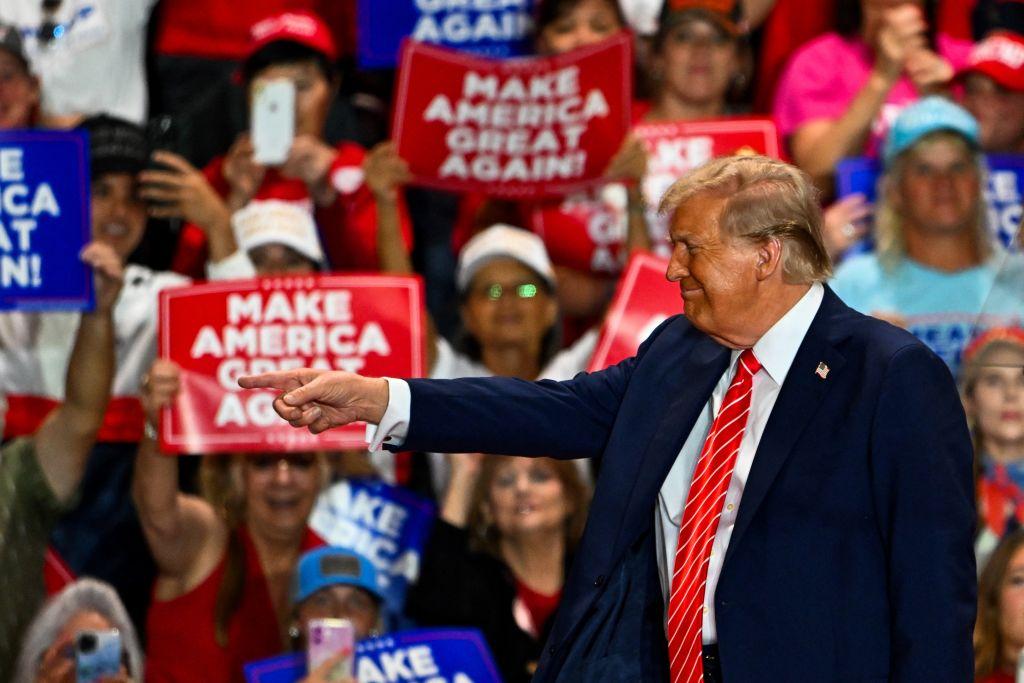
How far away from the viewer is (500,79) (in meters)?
5.05

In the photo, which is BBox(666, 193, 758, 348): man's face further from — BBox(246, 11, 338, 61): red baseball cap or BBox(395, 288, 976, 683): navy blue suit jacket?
BBox(246, 11, 338, 61): red baseball cap

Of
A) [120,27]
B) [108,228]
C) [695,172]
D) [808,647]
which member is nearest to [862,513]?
[808,647]

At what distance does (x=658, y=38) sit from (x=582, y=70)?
490 mm

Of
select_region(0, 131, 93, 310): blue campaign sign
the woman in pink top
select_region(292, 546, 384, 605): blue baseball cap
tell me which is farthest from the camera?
the woman in pink top

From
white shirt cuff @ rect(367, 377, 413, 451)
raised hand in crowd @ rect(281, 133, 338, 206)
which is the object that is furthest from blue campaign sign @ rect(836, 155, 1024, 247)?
white shirt cuff @ rect(367, 377, 413, 451)

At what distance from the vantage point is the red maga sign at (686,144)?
499 cm

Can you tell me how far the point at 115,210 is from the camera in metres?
4.98

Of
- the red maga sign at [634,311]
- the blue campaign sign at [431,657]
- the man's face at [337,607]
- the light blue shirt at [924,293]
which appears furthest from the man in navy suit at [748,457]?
the light blue shirt at [924,293]

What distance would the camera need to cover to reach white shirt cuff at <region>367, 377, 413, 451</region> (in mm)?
2553

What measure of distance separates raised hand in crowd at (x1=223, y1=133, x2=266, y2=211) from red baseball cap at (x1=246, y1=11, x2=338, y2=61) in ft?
1.17

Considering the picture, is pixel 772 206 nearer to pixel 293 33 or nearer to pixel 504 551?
pixel 504 551

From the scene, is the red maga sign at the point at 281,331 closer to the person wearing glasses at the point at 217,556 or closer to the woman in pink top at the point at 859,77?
the person wearing glasses at the point at 217,556

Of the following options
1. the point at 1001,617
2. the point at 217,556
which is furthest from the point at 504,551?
the point at 1001,617

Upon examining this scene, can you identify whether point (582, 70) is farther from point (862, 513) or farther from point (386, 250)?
point (862, 513)
